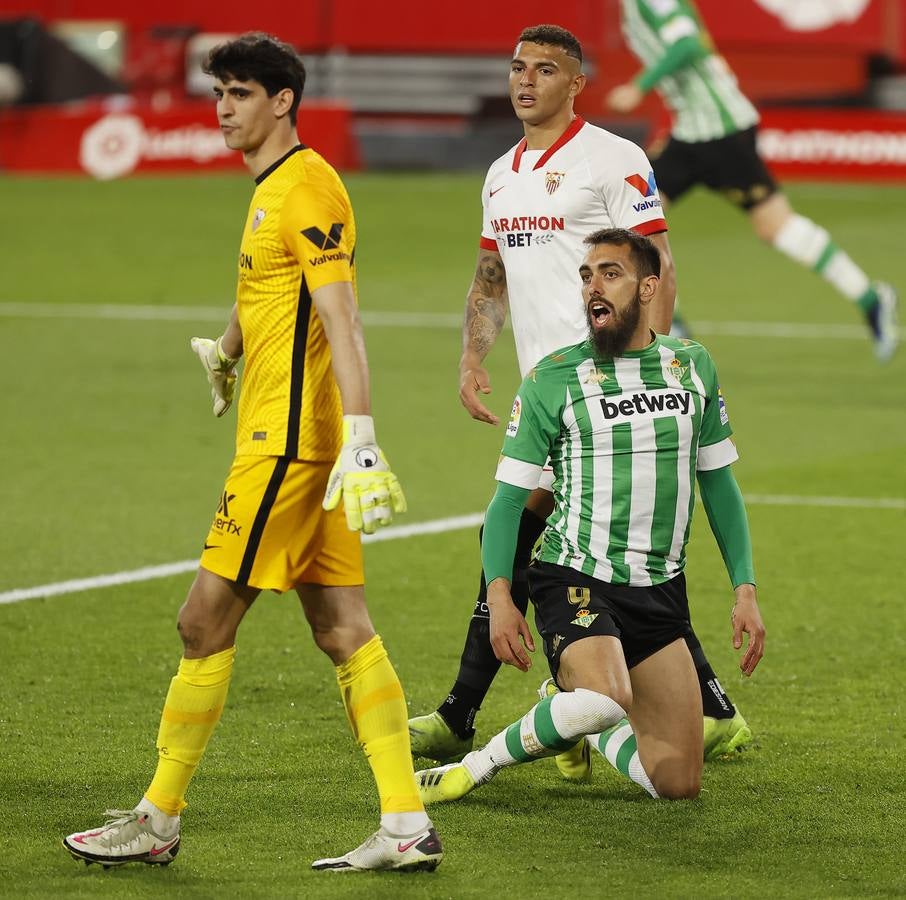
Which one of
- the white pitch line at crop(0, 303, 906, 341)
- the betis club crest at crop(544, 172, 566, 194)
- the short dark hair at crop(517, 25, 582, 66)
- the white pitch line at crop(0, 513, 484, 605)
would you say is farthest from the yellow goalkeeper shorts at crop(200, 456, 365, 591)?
the white pitch line at crop(0, 303, 906, 341)

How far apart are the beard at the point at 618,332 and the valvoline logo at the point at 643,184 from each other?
2.74 ft

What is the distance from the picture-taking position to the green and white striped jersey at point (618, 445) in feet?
18.3

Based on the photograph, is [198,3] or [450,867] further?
[198,3]

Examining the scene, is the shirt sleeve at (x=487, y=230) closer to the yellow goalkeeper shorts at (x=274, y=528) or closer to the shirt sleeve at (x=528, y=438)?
the shirt sleeve at (x=528, y=438)

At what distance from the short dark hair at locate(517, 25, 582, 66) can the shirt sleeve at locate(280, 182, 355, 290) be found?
146 cm

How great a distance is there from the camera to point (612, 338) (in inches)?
218

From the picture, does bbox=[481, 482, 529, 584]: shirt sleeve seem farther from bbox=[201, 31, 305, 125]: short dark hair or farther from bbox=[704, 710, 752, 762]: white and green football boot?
bbox=[201, 31, 305, 125]: short dark hair

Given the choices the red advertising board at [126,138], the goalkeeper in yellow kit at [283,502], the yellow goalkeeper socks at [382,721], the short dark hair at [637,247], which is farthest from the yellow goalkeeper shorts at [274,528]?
the red advertising board at [126,138]

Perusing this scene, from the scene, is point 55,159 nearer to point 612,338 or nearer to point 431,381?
point 431,381

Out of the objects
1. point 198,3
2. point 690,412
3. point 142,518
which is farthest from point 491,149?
point 690,412

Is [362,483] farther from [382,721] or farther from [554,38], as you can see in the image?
[554,38]

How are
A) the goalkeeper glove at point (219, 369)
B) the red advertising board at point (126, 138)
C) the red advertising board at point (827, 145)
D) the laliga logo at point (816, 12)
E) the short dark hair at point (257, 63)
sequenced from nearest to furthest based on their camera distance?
1. the short dark hair at point (257, 63)
2. the goalkeeper glove at point (219, 369)
3. the red advertising board at point (827, 145)
4. the red advertising board at point (126, 138)
5. the laliga logo at point (816, 12)

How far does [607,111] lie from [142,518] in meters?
20.7

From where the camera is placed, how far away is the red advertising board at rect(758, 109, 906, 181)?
26.4 meters
